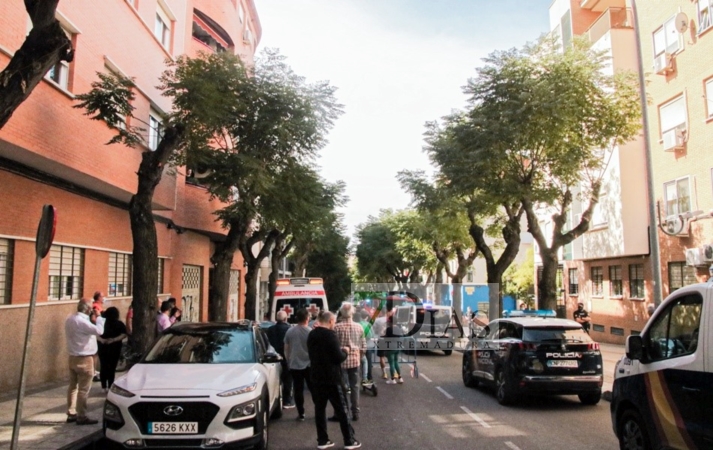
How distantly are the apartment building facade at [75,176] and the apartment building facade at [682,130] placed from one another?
53.6 feet

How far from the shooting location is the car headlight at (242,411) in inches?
265

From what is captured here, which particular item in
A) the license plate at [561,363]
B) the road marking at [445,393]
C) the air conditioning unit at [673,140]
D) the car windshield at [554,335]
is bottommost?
the road marking at [445,393]

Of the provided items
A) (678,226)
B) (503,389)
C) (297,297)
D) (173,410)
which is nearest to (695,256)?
(678,226)

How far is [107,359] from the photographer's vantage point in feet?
36.4

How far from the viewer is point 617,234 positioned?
→ 24578 mm

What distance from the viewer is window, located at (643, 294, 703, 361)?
5410 mm

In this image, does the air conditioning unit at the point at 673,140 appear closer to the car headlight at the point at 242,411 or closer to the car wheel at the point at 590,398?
the car wheel at the point at 590,398

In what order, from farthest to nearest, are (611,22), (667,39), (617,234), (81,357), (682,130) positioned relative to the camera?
1. (611,22)
2. (617,234)
3. (667,39)
4. (682,130)
5. (81,357)

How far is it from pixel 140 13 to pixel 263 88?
13.5 feet

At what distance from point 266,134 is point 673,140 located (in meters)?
14.5

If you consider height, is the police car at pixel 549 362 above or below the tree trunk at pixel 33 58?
below

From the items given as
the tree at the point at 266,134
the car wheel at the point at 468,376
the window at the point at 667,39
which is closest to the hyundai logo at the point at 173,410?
the car wheel at the point at 468,376

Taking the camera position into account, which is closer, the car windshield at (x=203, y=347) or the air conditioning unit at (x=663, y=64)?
the car windshield at (x=203, y=347)

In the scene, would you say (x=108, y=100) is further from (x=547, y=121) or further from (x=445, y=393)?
(x=547, y=121)
